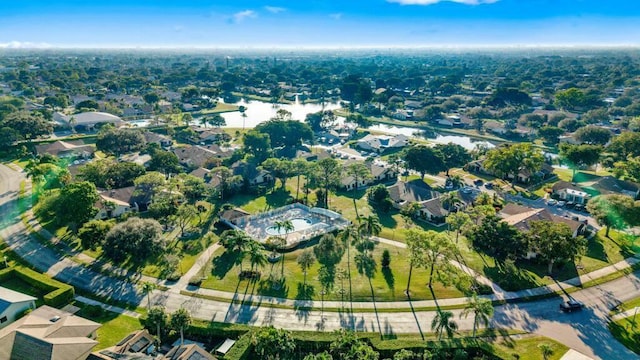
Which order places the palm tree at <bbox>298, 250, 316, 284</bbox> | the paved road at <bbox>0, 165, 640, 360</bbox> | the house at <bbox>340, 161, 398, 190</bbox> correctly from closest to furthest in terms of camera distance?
1. the paved road at <bbox>0, 165, 640, 360</bbox>
2. the palm tree at <bbox>298, 250, 316, 284</bbox>
3. the house at <bbox>340, 161, 398, 190</bbox>

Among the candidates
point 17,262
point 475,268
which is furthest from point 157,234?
point 475,268

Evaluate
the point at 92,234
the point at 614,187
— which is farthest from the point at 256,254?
the point at 614,187

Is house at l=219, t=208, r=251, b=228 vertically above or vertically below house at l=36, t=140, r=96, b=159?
below

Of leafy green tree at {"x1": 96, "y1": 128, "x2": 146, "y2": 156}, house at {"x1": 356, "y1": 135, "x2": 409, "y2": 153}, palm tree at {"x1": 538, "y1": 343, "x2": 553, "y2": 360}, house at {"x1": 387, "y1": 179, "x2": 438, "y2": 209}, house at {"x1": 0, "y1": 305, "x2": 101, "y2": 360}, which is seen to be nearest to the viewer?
house at {"x1": 0, "y1": 305, "x2": 101, "y2": 360}

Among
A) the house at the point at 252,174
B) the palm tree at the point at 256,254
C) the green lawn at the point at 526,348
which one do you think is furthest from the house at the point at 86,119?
the green lawn at the point at 526,348

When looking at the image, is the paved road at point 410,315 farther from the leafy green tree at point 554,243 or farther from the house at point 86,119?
the house at point 86,119

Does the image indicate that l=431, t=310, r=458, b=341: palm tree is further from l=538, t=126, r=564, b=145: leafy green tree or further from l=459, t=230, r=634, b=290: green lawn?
l=538, t=126, r=564, b=145: leafy green tree

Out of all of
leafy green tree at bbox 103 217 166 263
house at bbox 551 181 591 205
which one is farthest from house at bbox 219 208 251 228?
house at bbox 551 181 591 205

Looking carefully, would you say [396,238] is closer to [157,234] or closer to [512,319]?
[512,319]
